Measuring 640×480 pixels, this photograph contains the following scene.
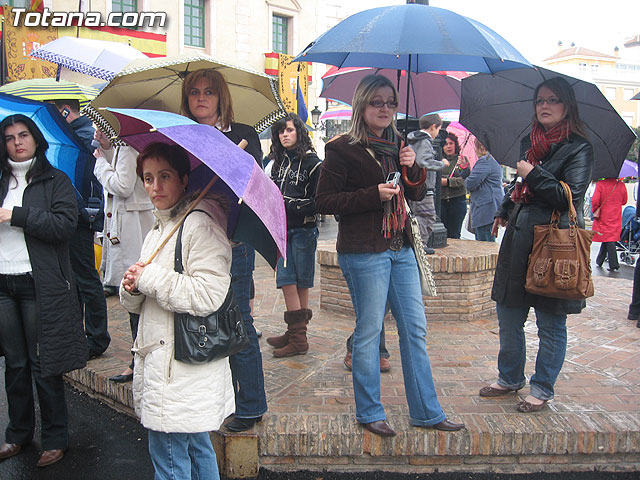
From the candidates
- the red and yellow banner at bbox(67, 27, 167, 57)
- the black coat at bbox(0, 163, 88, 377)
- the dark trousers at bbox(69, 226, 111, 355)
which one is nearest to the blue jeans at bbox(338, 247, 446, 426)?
the black coat at bbox(0, 163, 88, 377)

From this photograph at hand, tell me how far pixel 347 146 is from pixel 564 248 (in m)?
1.40

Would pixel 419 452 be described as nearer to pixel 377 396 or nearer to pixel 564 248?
pixel 377 396

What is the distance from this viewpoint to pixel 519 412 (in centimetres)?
359

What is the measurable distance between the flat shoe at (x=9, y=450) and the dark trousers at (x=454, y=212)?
20.2ft

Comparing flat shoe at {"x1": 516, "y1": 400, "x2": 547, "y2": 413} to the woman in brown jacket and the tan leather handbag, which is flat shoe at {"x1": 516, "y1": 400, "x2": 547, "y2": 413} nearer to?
the woman in brown jacket

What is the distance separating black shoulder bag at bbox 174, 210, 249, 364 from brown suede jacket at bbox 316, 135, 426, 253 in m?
0.97

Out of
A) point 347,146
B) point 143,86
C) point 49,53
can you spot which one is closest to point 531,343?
point 347,146

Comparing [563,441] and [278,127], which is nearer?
[563,441]

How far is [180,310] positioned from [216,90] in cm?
132

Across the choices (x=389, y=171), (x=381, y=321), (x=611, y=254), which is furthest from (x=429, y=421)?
(x=611, y=254)

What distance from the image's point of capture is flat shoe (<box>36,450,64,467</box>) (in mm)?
3362

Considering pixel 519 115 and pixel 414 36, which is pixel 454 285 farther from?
pixel 414 36

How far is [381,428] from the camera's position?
330cm

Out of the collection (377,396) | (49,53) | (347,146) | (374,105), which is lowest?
(377,396)
